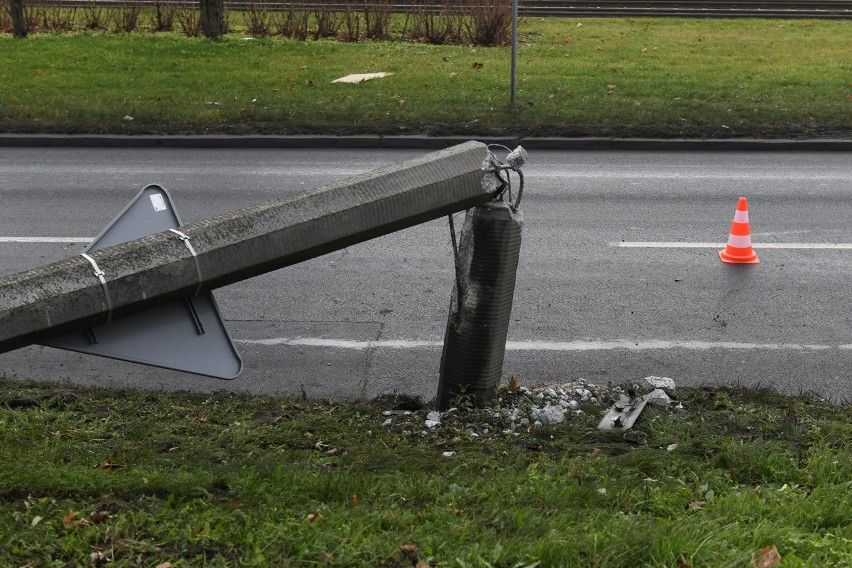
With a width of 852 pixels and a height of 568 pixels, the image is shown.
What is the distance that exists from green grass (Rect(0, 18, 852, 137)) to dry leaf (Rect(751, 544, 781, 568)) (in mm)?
9923

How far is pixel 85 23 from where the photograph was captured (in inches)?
902

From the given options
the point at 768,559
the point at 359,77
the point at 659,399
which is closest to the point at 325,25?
the point at 359,77

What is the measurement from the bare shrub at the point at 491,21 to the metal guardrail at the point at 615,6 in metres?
1.19

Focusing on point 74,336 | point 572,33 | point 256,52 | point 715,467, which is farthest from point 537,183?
point 572,33

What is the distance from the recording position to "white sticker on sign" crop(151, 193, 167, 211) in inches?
156

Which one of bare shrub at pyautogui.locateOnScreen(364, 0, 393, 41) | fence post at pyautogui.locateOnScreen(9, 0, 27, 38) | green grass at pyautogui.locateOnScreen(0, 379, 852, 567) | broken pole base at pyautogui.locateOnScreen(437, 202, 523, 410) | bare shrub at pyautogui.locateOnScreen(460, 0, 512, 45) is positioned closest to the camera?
green grass at pyautogui.locateOnScreen(0, 379, 852, 567)

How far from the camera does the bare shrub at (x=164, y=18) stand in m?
22.4

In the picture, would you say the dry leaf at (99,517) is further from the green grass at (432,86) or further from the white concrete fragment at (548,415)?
the green grass at (432,86)

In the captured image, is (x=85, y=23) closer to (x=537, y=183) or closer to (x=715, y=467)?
(x=537, y=183)

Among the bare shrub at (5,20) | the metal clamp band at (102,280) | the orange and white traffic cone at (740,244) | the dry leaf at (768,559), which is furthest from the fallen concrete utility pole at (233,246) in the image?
the bare shrub at (5,20)

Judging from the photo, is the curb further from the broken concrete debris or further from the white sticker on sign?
the white sticker on sign

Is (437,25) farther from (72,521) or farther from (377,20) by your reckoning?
(72,521)

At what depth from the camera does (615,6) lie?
91.0ft

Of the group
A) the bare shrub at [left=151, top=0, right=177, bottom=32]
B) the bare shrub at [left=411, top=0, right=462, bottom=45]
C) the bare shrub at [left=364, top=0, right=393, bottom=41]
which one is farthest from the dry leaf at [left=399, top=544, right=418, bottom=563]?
the bare shrub at [left=151, top=0, right=177, bottom=32]
